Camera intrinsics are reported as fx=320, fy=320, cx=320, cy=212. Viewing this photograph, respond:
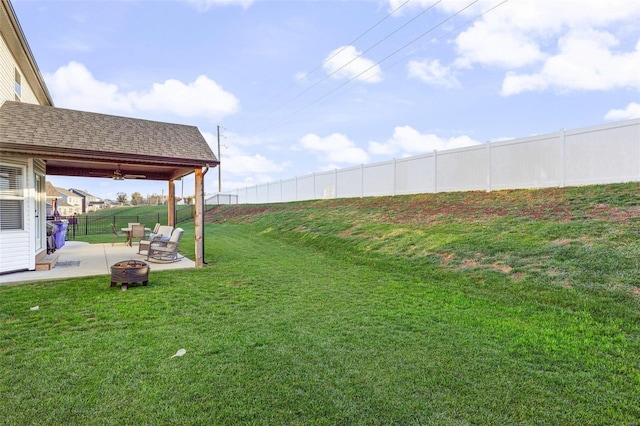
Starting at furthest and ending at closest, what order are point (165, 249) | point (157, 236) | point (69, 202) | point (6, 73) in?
point (69, 202), point (157, 236), point (165, 249), point (6, 73)

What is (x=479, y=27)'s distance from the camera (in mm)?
11234

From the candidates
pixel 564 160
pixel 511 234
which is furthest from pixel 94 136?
pixel 564 160

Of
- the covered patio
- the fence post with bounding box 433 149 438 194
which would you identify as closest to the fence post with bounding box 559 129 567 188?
the fence post with bounding box 433 149 438 194

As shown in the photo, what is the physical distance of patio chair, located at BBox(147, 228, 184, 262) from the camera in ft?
29.3

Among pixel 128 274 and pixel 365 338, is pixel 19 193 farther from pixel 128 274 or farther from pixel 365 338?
pixel 365 338

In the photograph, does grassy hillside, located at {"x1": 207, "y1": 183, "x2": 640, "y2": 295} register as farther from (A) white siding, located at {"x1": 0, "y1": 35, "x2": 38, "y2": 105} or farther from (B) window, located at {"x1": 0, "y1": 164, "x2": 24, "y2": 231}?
(A) white siding, located at {"x1": 0, "y1": 35, "x2": 38, "y2": 105}

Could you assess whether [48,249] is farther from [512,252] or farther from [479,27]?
[479,27]

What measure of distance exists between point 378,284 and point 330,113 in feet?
52.9

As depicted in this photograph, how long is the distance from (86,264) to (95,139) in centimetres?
330

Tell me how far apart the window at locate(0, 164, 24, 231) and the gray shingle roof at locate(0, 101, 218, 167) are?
657 millimetres

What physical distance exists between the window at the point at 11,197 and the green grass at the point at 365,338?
1.78 m

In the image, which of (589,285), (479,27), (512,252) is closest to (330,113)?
(479,27)

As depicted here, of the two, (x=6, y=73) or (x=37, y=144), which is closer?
(x=37, y=144)

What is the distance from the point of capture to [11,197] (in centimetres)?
688
